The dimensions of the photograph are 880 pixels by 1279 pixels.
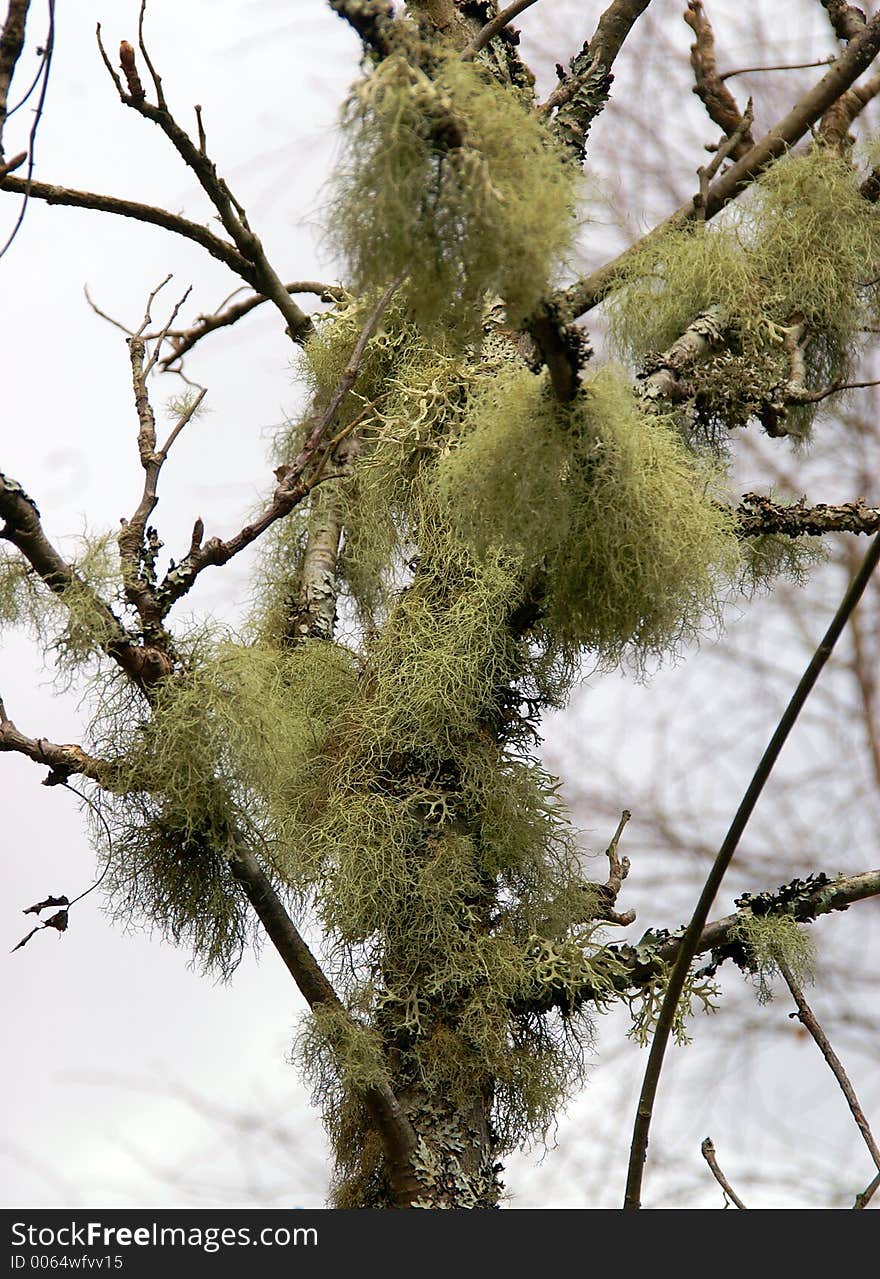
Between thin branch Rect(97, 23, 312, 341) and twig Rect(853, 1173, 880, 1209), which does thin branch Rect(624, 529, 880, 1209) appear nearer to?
twig Rect(853, 1173, 880, 1209)

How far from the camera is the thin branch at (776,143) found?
83.3 inches

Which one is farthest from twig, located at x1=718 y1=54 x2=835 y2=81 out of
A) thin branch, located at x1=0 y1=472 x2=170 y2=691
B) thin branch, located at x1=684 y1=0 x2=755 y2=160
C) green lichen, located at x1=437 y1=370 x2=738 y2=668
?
thin branch, located at x1=0 y1=472 x2=170 y2=691

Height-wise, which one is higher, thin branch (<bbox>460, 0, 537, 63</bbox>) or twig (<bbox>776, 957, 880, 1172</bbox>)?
thin branch (<bbox>460, 0, 537, 63</bbox>)

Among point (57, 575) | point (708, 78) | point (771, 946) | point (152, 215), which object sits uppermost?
point (708, 78)

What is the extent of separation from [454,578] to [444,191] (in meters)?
0.78

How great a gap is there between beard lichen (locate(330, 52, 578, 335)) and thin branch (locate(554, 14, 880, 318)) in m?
0.78

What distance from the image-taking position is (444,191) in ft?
4.08

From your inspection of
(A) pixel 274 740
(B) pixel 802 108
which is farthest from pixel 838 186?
(A) pixel 274 740

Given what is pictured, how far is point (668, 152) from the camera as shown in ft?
8.75

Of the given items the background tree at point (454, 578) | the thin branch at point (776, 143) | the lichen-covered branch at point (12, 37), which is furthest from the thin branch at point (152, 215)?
the lichen-covered branch at point (12, 37)

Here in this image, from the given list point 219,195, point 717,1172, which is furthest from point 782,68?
point 717,1172

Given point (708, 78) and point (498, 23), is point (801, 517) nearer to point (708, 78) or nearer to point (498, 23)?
point (498, 23)

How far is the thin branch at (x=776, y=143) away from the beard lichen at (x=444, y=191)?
0.78m

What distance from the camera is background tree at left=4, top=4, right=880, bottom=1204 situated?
1.32m
